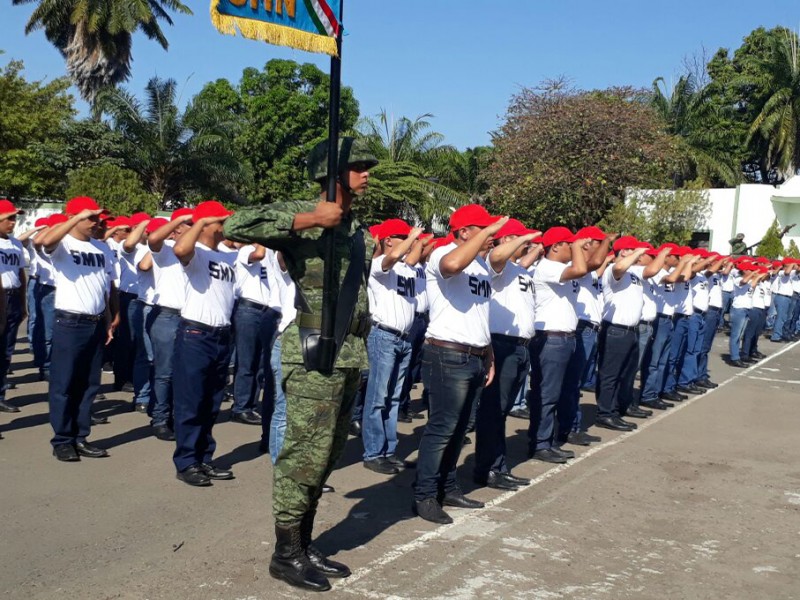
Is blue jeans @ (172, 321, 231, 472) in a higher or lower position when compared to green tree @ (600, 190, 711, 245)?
lower

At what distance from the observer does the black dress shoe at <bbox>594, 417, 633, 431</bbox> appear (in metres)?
9.48

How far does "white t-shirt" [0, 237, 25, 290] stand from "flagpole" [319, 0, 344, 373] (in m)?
6.17

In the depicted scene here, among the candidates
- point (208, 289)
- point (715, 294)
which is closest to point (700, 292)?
point (715, 294)

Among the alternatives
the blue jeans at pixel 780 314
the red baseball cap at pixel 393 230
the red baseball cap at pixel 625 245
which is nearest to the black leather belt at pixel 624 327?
the red baseball cap at pixel 625 245

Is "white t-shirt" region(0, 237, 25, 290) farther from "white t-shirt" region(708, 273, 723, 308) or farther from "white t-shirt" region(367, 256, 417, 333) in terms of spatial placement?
"white t-shirt" region(708, 273, 723, 308)

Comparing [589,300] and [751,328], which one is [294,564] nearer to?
[589,300]

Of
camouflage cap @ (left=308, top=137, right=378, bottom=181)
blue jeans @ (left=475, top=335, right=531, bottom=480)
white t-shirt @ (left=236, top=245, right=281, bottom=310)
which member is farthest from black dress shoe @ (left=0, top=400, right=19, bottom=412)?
camouflage cap @ (left=308, top=137, right=378, bottom=181)

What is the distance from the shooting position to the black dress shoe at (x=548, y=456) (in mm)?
7730

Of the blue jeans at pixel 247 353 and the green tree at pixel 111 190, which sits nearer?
the blue jeans at pixel 247 353

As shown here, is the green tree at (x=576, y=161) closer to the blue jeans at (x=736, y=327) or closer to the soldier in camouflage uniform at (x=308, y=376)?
the blue jeans at (x=736, y=327)

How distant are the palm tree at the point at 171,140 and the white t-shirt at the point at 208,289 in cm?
2743

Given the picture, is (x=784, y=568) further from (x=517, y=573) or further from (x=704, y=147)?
(x=704, y=147)

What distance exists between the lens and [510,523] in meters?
5.87

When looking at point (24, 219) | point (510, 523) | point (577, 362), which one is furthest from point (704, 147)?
point (510, 523)
